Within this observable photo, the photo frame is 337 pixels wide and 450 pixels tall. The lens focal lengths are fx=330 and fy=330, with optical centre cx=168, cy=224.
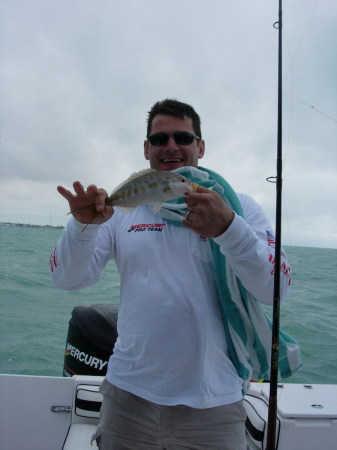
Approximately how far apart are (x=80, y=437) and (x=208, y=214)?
204cm

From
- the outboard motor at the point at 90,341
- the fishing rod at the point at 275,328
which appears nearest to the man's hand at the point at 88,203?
the fishing rod at the point at 275,328

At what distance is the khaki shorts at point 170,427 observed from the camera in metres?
1.64

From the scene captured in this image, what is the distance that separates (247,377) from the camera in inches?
71.8

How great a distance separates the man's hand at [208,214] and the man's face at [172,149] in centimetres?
53

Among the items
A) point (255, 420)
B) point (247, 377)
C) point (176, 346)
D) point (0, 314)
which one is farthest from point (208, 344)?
point (0, 314)

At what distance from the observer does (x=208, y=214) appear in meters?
1.61

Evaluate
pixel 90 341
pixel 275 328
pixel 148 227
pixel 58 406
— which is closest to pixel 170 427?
pixel 275 328

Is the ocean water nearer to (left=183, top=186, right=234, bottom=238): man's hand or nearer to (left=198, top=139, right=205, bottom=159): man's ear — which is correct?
(left=198, top=139, right=205, bottom=159): man's ear

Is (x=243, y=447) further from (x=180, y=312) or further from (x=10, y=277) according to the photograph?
(x=10, y=277)

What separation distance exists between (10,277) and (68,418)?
47.3 ft

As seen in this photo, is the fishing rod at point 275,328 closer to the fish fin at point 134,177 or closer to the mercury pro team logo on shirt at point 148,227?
the mercury pro team logo on shirt at point 148,227

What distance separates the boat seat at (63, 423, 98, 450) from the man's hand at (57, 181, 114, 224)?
1685 millimetres

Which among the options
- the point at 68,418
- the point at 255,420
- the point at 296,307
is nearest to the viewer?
the point at 255,420

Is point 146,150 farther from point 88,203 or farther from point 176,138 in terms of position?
point 88,203
